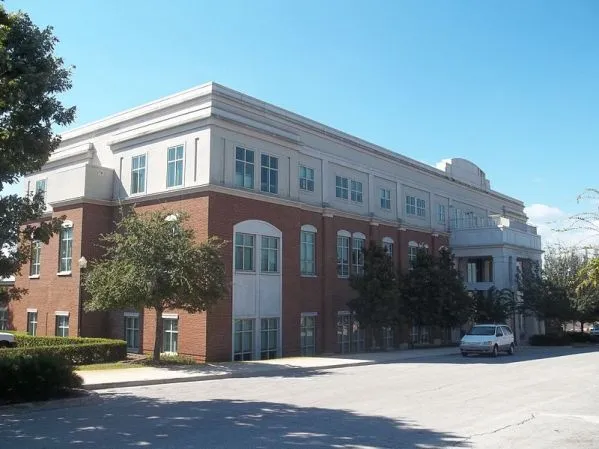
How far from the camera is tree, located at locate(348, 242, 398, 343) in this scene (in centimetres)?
3159

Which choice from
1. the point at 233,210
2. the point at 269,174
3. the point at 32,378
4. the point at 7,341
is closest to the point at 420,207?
the point at 269,174

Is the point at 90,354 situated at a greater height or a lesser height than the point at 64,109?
lesser

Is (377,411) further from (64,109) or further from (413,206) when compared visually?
(413,206)

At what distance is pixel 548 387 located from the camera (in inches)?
662

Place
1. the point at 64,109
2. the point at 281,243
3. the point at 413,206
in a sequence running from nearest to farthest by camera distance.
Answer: the point at 64,109
the point at 281,243
the point at 413,206

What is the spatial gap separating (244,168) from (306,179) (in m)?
5.62

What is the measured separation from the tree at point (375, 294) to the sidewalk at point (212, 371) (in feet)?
12.2

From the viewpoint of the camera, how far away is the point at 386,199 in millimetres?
39500

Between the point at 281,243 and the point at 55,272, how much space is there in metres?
11.4

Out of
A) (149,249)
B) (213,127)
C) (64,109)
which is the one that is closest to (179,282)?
(149,249)

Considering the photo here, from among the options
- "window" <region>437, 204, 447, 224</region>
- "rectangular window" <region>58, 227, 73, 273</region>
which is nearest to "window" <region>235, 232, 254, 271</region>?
"rectangular window" <region>58, 227, 73, 273</region>

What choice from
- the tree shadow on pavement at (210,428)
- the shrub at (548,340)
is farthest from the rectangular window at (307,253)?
the shrub at (548,340)

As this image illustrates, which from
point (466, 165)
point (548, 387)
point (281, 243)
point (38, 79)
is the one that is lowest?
point (548, 387)

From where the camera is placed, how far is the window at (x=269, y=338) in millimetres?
27791
